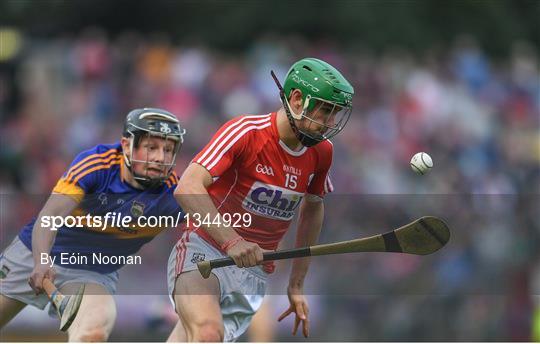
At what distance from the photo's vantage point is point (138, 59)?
16.2 m

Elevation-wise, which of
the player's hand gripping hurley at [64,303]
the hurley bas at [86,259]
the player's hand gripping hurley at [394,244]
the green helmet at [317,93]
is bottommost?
the hurley bas at [86,259]

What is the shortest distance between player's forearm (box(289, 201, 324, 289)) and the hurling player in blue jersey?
0.78 meters

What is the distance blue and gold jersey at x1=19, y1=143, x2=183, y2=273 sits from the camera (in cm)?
772

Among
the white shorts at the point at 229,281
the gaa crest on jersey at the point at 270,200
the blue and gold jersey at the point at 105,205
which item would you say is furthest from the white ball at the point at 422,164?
the blue and gold jersey at the point at 105,205

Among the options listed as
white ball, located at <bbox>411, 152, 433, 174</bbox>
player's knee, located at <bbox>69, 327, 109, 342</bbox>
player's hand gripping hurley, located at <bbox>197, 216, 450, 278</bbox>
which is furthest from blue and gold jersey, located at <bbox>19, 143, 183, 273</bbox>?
white ball, located at <bbox>411, 152, 433, 174</bbox>

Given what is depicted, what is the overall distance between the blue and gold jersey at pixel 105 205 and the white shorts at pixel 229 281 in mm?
447

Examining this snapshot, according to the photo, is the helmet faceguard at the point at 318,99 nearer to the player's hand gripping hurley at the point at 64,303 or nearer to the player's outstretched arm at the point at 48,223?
the player's outstretched arm at the point at 48,223

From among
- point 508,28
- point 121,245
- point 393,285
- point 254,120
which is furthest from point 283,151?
point 508,28

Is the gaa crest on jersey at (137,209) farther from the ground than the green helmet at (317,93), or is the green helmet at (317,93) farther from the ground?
the green helmet at (317,93)

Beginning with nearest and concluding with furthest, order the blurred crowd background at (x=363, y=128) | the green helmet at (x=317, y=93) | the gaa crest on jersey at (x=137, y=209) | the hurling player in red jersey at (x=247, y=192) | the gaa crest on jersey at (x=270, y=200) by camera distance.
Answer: the hurling player in red jersey at (x=247, y=192) < the green helmet at (x=317, y=93) < the gaa crest on jersey at (x=270, y=200) < the gaa crest on jersey at (x=137, y=209) < the blurred crowd background at (x=363, y=128)

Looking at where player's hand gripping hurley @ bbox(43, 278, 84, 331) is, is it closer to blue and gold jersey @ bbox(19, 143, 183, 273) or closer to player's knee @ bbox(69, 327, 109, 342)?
player's knee @ bbox(69, 327, 109, 342)

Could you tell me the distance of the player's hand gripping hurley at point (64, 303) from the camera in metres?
7.34

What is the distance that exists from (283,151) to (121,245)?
143 centimetres
